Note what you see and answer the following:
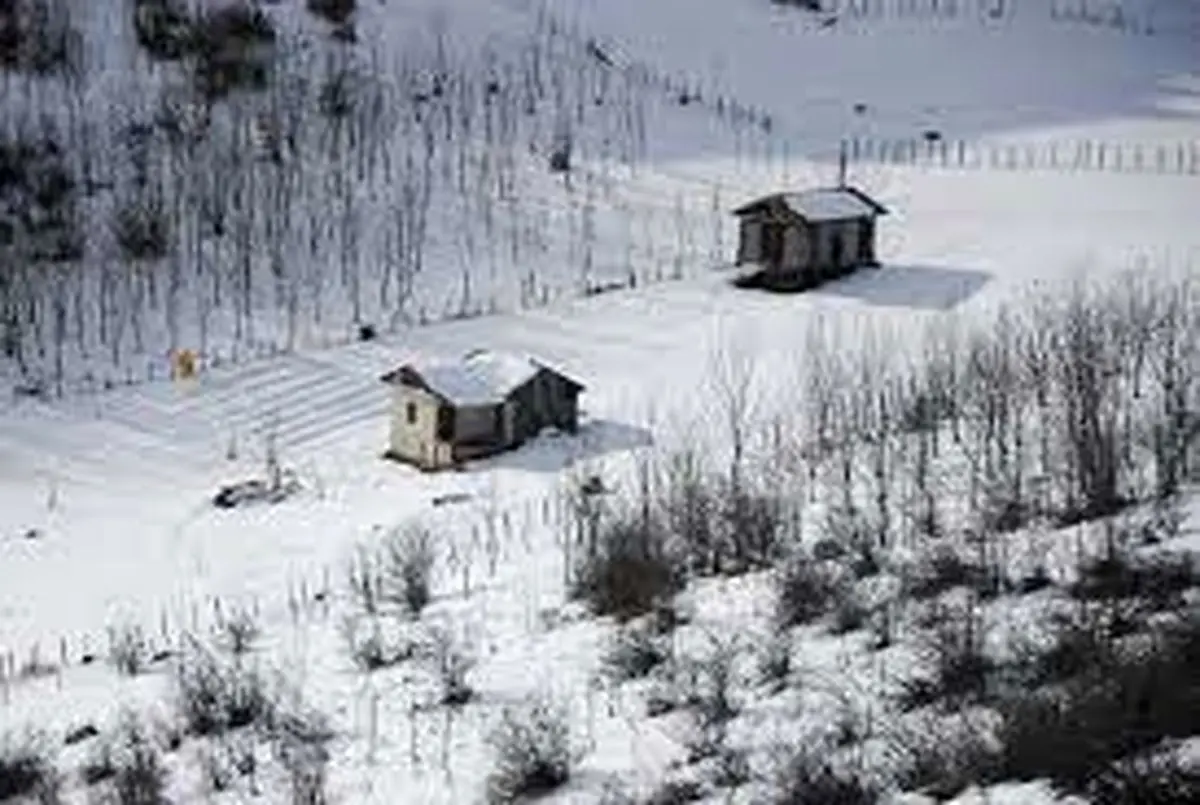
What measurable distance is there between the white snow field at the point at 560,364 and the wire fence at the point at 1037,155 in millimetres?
272

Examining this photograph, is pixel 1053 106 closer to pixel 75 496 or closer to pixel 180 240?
pixel 180 240

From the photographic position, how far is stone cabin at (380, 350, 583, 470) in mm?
27609

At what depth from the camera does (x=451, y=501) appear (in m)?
25.4

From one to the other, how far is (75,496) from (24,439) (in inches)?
77.2

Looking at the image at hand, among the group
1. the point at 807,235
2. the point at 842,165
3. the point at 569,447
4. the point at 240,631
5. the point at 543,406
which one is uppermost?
the point at 842,165

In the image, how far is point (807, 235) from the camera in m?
34.9

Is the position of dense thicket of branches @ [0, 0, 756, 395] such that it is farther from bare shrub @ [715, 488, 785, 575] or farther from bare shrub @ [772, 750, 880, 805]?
bare shrub @ [772, 750, 880, 805]

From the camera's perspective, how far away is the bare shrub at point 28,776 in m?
13.3

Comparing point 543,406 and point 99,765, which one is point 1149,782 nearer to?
point 99,765

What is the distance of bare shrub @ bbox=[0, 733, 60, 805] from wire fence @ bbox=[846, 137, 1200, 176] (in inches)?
1195

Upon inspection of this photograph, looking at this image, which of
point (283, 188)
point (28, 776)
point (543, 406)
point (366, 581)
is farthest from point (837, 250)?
point (28, 776)

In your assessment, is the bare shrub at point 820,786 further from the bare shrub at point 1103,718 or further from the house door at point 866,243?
the house door at point 866,243

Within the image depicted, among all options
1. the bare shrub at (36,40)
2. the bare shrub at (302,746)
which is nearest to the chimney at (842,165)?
the bare shrub at (36,40)

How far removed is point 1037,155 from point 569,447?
60.1ft
